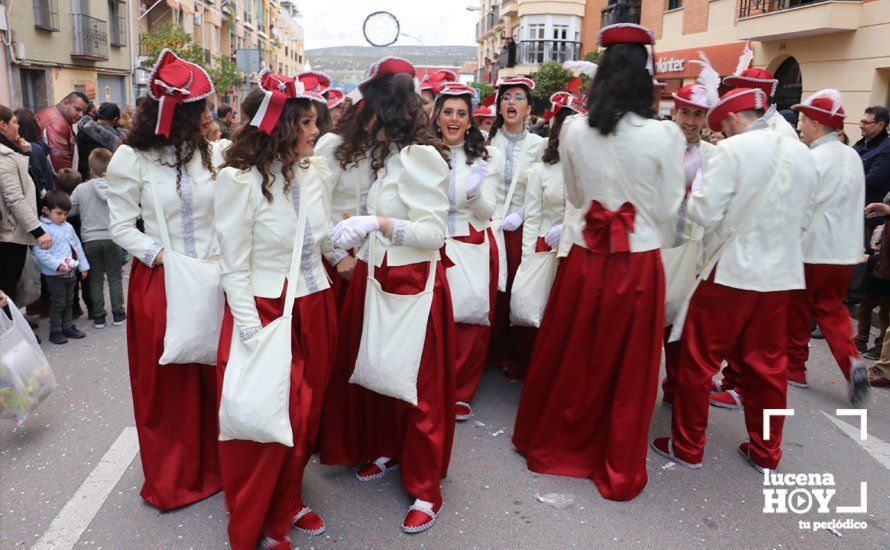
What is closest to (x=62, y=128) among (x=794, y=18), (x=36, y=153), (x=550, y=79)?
(x=36, y=153)

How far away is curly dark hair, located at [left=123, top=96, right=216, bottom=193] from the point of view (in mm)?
3162

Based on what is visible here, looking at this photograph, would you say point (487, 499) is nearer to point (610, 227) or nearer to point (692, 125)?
point (610, 227)

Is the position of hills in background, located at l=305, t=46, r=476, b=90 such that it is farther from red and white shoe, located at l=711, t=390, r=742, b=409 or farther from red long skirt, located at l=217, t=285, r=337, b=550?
red long skirt, located at l=217, t=285, r=337, b=550

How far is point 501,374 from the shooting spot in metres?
5.17

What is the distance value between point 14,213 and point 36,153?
134cm

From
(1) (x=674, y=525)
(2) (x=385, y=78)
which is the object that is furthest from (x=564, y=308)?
(2) (x=385, y=78)

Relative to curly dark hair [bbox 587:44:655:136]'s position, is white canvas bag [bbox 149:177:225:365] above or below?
below

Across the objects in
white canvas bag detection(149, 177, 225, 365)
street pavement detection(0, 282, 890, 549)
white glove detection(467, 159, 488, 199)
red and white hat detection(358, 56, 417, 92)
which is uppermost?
red and white hat detection(358, 56, 417, 92)

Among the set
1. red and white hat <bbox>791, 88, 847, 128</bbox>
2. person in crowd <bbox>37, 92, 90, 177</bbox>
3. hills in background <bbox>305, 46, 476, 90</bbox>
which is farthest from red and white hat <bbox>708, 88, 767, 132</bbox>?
hills in background <bbox>305, 46, 476, 90</bbox>

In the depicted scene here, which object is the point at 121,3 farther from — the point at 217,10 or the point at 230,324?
the point at 230,324

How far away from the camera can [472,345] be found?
4.40 metres

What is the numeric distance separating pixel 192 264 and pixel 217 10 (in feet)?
128

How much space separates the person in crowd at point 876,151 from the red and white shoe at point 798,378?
2.56 m

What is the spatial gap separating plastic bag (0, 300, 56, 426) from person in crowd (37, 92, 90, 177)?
4.72 meters
